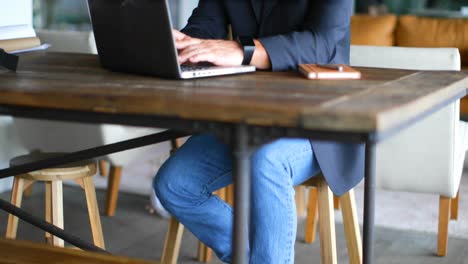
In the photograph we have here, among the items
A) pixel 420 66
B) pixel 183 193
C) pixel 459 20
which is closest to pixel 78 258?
pixel 183 193

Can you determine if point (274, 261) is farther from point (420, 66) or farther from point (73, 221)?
point (73, 221)

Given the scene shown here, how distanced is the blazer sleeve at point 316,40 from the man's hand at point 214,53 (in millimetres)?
73

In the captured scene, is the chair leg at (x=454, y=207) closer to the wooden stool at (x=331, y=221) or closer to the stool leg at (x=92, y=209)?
the wooden stool at (x=331, y=221)

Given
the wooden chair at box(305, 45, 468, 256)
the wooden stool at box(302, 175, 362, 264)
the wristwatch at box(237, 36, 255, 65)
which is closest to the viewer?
the wristwatch at box(237, 36, 255, 65)

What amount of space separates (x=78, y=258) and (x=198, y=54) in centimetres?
57

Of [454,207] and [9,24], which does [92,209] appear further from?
[454,207]

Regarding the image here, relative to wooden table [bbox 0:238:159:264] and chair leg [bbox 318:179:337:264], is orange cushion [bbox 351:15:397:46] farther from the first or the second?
wooden table [bbox 0:238:159:264]

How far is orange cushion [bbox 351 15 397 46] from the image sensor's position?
5.76m

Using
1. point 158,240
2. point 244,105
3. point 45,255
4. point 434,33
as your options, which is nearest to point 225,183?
point 45,255

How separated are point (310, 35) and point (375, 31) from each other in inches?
156

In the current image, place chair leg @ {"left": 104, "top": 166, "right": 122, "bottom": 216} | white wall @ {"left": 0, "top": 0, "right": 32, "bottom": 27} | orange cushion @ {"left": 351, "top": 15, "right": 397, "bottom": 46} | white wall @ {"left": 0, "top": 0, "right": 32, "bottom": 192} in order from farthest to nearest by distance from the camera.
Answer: orange cushion @ {"left": 351, "top": 15, "right": 397, "bottom": 46} < white wall @ {"left": 0, "top": 0, "right": 32, "bottom": 27} < chair leg @ {"left": 104, "top": 166, "right": 122, "bottom": 216} < white wall @ {"left": 0, "top": 0, "right": 32, "bottom": 192}

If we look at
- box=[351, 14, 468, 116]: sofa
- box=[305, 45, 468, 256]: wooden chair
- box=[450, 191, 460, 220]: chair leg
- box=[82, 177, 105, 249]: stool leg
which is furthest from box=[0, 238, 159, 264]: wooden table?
box=[351, 14, 468, 116]: sofa

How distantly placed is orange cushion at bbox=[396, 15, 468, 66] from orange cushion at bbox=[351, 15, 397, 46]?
0.06 m

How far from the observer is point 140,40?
1.72 metres
